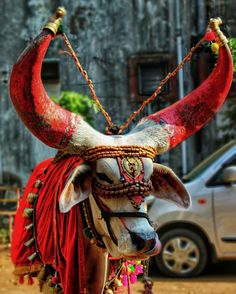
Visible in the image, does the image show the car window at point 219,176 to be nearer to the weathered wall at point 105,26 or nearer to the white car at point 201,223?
the white car at point 201,223

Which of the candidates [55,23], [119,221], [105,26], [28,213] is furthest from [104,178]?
[105,26]

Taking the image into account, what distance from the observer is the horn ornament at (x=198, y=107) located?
12.2 feet

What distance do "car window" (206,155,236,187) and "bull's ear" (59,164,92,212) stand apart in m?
4.53

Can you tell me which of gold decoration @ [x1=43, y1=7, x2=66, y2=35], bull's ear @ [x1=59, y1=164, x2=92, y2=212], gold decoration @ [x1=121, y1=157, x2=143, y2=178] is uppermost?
A: gold decoration @ [x1=43, y1=7, x2=66, y2=35]

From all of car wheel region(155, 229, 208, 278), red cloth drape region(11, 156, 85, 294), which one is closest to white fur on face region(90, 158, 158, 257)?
red cloth drape region(11, 156, 85, 294)

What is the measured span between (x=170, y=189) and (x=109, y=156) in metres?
0.56

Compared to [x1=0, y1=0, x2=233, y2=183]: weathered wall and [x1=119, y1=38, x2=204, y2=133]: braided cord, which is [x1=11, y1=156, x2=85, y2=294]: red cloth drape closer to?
[x1=119, y1=38, x2=204, y2=133]: braided cord

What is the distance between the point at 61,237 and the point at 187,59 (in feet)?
4.67

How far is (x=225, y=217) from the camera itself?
7602 millimetres

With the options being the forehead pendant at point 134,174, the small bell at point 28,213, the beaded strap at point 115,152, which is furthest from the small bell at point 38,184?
the forehead pendant at point 134,174

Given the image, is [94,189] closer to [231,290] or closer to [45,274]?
[45,274]

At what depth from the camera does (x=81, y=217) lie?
363cm

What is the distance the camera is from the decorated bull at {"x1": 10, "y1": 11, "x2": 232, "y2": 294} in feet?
10.8

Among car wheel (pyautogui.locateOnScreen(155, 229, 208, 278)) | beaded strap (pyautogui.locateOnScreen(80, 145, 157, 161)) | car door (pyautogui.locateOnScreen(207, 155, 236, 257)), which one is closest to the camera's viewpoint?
beaded strap (pyautogui.locateOnScreen(80, 145, 157, 161))
